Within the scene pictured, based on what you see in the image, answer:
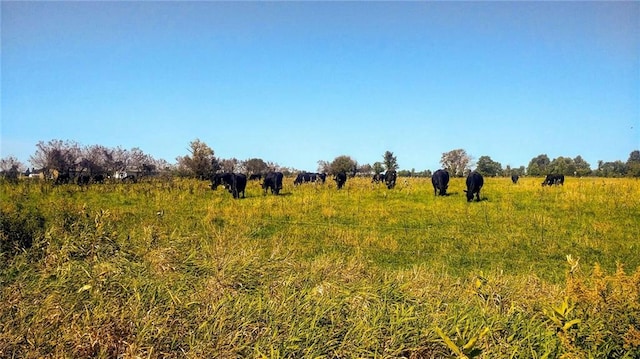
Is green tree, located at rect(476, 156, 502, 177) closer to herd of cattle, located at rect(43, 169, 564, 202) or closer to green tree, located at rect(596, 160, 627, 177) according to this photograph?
green tree, located at rect(596, 160, 627, 177)

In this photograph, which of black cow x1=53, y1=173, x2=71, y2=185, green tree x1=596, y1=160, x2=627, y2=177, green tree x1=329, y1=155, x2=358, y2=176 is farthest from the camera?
green tree x1=329, y1=155, x2=358, y2=176

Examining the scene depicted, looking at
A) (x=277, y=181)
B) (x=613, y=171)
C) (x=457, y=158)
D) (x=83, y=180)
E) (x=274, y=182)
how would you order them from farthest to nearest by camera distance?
1. (x=457, y=158)
2. (x=613, y=171)
3. (x=83, y=180)
4. (x=274, y=182)
5. (x=277, y=181)

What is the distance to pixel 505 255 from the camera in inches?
384

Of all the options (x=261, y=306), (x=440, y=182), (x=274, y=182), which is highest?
(x=274, y=182)

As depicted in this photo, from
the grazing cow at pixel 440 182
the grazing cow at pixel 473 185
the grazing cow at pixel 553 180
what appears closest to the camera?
the grazing cow at pixel 473 185

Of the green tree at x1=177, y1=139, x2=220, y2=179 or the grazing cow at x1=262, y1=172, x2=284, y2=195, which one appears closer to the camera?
the grazing cow at x1=262, y1=172, x2=284, y2=195

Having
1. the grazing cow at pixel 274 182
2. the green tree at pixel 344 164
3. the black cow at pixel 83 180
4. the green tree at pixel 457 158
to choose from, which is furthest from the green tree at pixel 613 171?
the black cow at pixel 83 180

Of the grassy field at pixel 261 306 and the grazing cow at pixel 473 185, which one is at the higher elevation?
the grazing cow at pixel 473 185

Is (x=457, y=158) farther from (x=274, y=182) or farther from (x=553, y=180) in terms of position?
(x=274, y=182)

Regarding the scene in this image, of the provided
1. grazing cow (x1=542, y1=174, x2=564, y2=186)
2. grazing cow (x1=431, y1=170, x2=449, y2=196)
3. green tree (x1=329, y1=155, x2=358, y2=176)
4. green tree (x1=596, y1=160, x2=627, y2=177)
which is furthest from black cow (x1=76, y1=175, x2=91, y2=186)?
green tree (x1=596, y1=160, x2=627, y2=177)

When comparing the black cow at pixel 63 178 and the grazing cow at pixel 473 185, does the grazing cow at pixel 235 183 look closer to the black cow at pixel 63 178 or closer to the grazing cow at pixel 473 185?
the grazing cow at pixel 473 185

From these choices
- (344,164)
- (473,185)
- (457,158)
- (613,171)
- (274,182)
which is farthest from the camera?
(457,158)

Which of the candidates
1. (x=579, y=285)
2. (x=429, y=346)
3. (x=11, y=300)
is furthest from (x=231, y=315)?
(x=579, y=285)

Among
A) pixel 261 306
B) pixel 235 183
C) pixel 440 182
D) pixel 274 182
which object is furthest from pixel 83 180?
pixel 261 306
